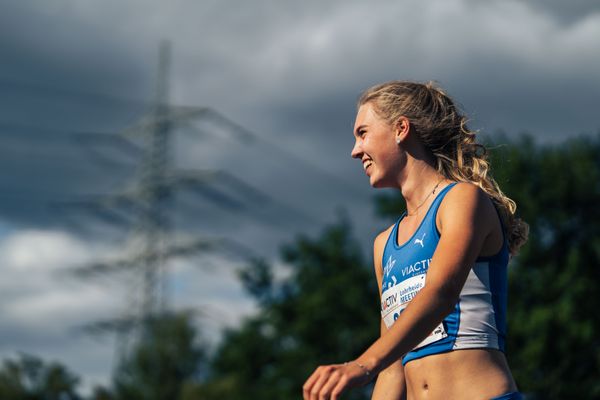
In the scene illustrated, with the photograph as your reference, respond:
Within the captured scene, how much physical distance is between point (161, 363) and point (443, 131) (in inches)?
1733

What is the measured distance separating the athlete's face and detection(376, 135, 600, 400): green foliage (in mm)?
35388

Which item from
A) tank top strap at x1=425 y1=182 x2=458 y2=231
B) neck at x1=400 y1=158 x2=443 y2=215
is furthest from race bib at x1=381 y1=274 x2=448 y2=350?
neck at x1=400 y1=158 x2=443 y2=215

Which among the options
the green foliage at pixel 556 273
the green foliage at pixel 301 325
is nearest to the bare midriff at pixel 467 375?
the green foliage at pixel 556 273

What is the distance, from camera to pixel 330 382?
3730 mm

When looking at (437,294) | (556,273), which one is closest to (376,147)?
(437,294)

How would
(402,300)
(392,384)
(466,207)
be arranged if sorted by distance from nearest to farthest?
1. (466,207)
2. (402,300)
3. (392,384)

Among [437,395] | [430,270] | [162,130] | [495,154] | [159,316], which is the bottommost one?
[437,395]

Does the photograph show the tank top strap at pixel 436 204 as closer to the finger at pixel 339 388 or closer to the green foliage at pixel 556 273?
the finger at pixel 339 388

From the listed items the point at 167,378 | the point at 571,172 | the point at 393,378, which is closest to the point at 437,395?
the point at 393,378

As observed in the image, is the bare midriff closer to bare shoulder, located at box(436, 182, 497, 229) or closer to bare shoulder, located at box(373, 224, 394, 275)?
bare shoulder, located at box(436, 182, 497, 229)

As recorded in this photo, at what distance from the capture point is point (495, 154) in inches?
213

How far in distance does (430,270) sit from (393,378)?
101 cm

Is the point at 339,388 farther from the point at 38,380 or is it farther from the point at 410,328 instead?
the point at 38,380

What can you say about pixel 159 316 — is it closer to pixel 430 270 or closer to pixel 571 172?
pixel 571 172
